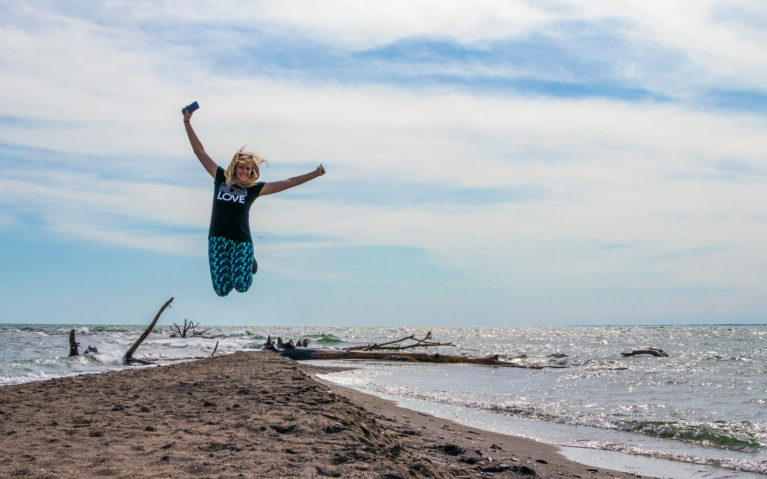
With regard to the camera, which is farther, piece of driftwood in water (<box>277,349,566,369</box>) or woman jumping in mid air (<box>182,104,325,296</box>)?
piece of driftwood in water (<box>277,349,566,369</box>)

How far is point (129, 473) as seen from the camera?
5109 mm

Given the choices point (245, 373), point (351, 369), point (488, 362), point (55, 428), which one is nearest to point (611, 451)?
point (245, 373)

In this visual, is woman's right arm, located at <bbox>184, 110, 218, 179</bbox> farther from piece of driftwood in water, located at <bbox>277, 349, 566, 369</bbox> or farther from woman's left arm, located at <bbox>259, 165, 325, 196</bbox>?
piece of driftwood in water, located at <bbox>277, 349, 566, 369</bbox>

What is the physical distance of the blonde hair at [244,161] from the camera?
5.89m

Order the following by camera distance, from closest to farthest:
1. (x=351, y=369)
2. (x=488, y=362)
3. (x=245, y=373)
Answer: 1. (x=245, y=373)
2. (x=351, y=369)
3. (x=488, y=362)

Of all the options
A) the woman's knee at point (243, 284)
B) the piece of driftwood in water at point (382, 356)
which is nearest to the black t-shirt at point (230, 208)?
the woman's knee at point (243, 284)

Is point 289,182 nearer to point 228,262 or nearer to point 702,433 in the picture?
point 228,262

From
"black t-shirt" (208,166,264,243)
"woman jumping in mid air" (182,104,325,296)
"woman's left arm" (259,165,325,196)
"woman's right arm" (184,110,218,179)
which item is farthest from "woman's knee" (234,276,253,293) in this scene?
"woman's right arm" (184,110,218,179)

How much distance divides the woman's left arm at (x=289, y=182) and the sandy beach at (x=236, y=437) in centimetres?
A: 233

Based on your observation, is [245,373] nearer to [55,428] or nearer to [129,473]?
[55,428]

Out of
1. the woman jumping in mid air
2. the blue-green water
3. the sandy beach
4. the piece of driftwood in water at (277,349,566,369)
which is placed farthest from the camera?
the piece of driftwood in water at (277,349,566,369)

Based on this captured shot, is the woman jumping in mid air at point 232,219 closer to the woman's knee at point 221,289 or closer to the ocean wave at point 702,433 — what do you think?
the woman's knee at point 221,289

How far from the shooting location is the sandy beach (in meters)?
5.30

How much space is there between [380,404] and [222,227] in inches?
302
